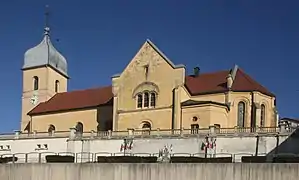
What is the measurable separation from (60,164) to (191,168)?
929 cm

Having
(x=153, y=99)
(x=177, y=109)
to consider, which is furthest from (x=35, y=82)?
(x=177, y=109)

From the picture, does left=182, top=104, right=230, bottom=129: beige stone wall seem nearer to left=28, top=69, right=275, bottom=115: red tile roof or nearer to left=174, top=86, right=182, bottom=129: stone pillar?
left=174, top=86, right=182, bottom=129: stone pillar

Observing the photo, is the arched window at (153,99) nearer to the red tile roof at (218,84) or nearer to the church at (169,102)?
the church at (169,102)

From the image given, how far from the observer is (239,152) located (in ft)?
160

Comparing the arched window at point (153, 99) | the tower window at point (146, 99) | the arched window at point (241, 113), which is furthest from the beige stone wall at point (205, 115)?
the tower window at point (146, 99)

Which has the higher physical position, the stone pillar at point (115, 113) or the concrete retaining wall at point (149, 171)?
the stone pillar at point (115, 113)

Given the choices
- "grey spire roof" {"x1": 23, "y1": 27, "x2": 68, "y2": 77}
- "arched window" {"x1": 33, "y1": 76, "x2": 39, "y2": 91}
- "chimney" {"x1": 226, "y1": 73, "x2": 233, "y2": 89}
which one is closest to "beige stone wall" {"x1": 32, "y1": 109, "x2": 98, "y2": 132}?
"arched window" {"x1": 33, "y1": 76, "x2": 39, "y2": 91}

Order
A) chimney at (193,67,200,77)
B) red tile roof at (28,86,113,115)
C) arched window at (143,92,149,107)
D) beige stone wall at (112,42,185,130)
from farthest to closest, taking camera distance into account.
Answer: red tile roof at (28,86,113,115) → chimney at (193,67,200,77) → arched window at (143,92,149,107) → beige stone wall at (112,42,185,130)

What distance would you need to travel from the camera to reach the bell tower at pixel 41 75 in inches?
3125

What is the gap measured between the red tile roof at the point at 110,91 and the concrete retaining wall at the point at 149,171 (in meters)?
26.2

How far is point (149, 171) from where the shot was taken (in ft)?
111

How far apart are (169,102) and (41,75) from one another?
27978 millimetres

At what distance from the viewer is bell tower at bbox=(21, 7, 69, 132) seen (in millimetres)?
79387

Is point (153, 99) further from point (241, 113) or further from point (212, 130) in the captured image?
point (212, 130)
